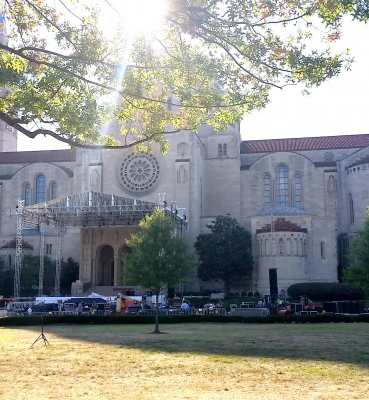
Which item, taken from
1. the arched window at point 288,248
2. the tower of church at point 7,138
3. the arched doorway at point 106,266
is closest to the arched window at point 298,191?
the arched window at point 288,248

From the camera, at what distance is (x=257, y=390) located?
10023 mm

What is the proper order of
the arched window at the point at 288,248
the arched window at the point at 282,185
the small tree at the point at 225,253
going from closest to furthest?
the arched window at the point at 288,248 → the small tree at the point at 225,253 → the arched window at the point at 282,185

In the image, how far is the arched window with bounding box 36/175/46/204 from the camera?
6700 cm

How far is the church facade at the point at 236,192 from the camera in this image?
172 feet

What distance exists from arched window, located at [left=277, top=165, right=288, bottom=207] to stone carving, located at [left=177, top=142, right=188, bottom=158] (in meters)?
11.0

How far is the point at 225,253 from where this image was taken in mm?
51406

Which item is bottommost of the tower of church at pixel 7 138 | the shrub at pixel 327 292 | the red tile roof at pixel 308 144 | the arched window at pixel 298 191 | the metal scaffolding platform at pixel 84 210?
the shrub at pixel 327 292

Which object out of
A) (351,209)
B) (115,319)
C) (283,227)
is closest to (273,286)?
(283,227)

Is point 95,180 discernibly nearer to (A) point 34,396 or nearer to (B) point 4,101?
(B) point 4,101

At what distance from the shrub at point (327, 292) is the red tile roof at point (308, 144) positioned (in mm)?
20302

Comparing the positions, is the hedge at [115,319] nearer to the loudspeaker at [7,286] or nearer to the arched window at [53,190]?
the loudspeaker at [7,286]

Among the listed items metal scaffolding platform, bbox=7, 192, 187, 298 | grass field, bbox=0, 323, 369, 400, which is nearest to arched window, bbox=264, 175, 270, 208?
metal scaffolding platform, bbox=7, 192, 187, 298

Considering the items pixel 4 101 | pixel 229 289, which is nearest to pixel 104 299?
pixel 229 289

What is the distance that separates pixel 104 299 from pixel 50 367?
101 ft
